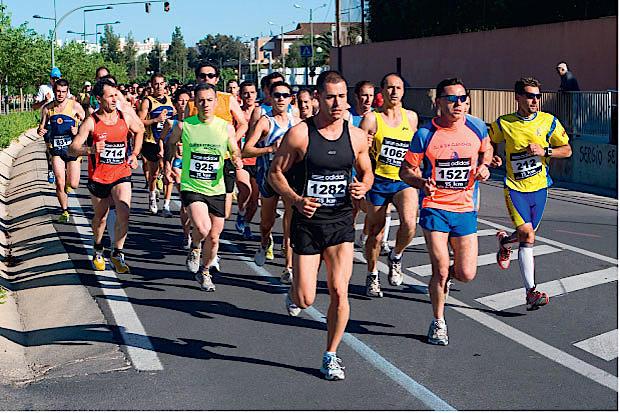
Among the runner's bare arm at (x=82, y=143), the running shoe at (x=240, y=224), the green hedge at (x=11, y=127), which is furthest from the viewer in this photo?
the green hedge at (x=11, y=127)

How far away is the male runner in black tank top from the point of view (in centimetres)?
702

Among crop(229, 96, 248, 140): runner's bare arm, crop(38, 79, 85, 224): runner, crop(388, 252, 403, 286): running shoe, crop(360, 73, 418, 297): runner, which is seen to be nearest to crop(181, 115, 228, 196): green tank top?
crop(360, 73, 418, 297): runner

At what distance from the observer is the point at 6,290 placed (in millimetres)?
10586

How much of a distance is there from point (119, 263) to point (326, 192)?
15.1 feet

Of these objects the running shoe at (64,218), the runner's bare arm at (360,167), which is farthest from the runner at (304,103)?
the running shoe at (64,218)

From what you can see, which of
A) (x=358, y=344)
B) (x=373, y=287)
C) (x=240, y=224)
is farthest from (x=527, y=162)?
(x=240, y=224)

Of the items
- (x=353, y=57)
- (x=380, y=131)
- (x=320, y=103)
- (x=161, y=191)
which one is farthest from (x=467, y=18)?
(x=320, y=103)

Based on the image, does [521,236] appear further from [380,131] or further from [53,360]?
[53,360]

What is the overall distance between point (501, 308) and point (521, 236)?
65cm

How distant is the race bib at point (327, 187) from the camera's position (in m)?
7.06

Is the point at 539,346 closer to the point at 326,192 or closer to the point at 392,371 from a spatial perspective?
the point at 392,371

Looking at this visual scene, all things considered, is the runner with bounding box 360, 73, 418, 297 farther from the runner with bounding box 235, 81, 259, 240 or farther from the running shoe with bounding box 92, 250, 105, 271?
the running shoe with bounding box 92, 250, 105, 271

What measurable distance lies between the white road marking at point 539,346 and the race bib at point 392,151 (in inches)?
53.6

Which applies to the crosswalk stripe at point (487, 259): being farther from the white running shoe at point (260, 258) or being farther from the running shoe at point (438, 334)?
the running shoe at point (438, 334)
